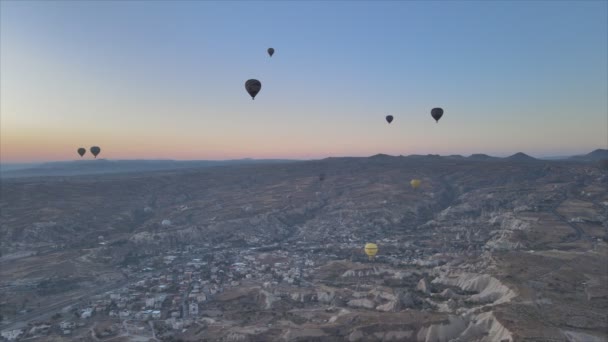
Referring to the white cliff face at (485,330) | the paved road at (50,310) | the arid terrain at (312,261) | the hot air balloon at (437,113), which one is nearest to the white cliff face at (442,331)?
the arid terrain at (312,261)

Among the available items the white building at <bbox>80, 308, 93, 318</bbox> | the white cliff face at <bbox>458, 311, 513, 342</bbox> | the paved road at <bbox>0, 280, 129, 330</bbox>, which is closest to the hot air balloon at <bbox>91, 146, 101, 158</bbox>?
the paved road at <bbox>0, 280, 129, 330</bbox>

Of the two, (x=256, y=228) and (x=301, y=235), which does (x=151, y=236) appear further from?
(x=301, y=235)

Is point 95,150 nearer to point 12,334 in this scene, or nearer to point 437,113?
point 12,334

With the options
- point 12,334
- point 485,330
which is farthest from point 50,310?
point 485,330

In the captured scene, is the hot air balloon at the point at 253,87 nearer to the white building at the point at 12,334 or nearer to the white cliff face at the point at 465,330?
the white cliff face at the point at 465,330

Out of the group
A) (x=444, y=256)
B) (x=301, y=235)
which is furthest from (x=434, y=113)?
(x=301, y=235)
